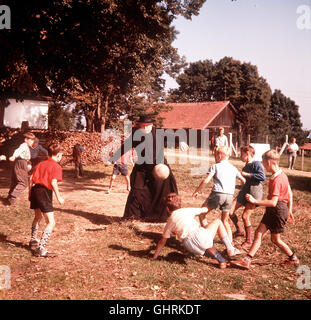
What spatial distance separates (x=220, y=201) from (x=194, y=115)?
42.5m

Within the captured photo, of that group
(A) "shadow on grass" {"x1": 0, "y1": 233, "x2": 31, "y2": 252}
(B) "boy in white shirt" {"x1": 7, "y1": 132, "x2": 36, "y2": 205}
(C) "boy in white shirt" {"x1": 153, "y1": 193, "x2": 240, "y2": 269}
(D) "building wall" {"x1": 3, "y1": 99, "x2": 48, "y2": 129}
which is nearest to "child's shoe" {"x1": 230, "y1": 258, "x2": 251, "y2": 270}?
(C) "boy in white shirt" {"x1": 153, "y1": 193, "x2": 240, "y2": 269}

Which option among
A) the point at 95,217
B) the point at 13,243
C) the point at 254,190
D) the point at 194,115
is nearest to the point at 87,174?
the point at 95,217

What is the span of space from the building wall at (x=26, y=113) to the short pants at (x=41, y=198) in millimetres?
20059

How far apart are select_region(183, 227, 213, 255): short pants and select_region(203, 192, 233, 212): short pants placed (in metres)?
0.82

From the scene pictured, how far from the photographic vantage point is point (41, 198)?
5.74 metres

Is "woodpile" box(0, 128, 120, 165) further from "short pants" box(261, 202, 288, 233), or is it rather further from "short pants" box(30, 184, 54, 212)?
"short pants" box(261, 202, 288, 233)

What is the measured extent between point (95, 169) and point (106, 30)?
30.2ft

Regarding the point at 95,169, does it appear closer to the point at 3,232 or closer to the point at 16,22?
the point at 16,22

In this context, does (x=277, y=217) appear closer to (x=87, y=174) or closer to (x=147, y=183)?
(x=147, y=183)
